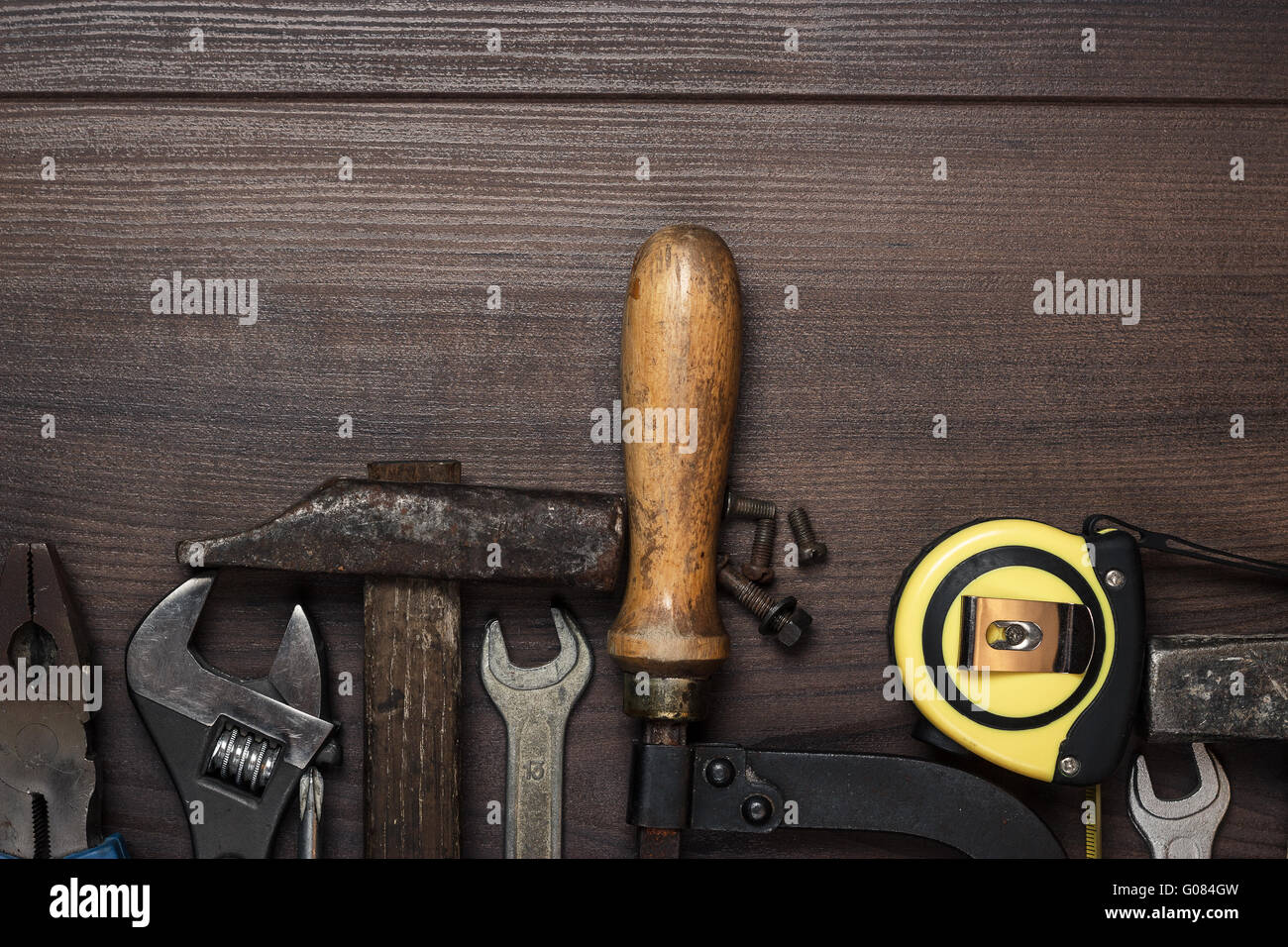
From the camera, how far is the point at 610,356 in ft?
3.90

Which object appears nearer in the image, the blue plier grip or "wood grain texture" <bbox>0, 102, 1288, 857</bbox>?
the blue plier grip

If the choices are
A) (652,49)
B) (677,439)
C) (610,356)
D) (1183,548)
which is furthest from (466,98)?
(1183,548)

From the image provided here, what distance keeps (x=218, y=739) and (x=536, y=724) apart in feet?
1.14

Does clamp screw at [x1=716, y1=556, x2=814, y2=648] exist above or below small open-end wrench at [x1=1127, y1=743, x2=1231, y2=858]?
above

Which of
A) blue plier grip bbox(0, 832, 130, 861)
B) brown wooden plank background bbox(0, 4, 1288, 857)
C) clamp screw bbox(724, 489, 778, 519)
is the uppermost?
brown wooden plank background bbox(0, 4, 1288, 857)

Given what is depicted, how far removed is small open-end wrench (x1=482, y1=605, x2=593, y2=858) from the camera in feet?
3.73

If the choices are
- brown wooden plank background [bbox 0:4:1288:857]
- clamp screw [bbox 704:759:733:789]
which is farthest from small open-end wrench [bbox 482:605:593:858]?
clamp screw [bbox 704:759:733:789]

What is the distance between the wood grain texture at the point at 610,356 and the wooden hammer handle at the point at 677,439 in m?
0.12

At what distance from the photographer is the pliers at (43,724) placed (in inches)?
42.6

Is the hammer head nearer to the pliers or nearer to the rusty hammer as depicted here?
the rusty hammer

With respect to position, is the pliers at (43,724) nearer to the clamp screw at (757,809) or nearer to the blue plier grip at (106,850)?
the blue plier grip at (106,850)

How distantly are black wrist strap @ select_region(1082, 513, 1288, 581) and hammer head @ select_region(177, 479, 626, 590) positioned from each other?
1.78 ft

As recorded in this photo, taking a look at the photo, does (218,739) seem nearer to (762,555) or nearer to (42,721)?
(42,721)

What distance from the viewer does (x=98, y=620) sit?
46.1 inches
